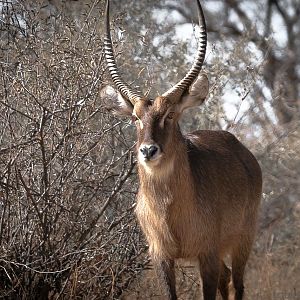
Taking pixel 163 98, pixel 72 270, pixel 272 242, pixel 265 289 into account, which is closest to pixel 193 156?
pixel 163 98

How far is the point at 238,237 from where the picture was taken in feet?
28.2

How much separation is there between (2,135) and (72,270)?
1.34 meters

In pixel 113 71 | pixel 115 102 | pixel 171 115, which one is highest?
pixel 113 71

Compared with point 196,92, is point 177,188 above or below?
below

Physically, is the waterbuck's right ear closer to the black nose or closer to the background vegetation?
the background vegetation

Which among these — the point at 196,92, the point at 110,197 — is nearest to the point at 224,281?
the point at 110,197

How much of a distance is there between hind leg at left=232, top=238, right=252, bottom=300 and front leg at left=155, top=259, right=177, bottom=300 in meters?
1.26

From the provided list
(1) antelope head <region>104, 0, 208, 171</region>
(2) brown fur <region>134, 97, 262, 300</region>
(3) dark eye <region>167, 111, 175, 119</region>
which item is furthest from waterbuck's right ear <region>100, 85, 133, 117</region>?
(3) dark eye <region>167, 111, 175, 119</region>

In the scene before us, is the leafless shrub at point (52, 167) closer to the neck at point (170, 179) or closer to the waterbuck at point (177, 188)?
the waterbuck at point (177, 188)

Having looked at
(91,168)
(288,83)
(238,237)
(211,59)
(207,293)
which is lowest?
(207,293)

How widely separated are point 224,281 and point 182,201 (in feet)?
6.67

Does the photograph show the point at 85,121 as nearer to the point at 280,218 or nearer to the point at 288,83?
the point at 280,218

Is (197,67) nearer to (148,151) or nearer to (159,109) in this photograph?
(159,109)

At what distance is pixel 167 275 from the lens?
773 cm
